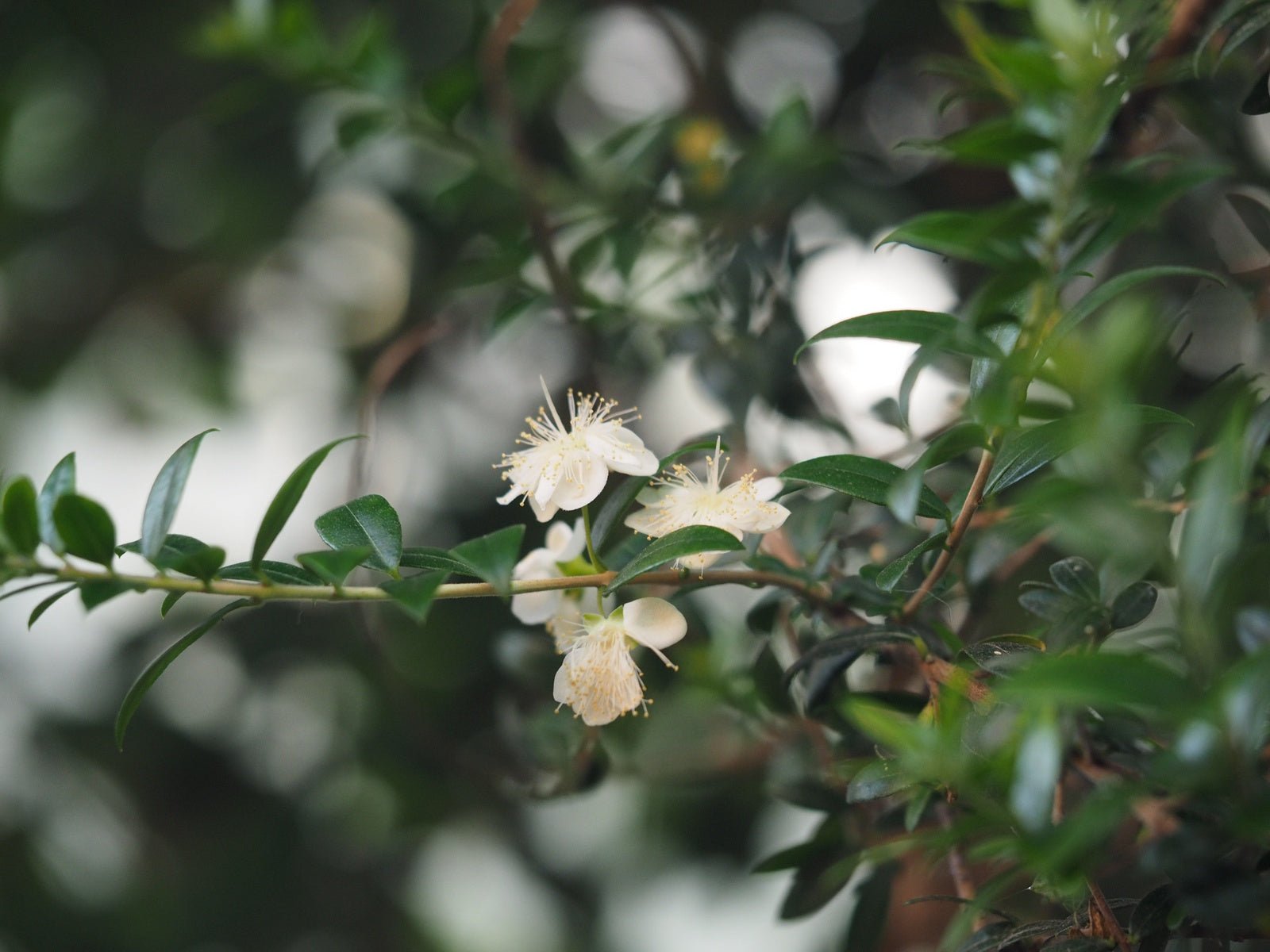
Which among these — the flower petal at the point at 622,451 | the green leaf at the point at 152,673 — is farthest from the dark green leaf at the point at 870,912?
the green leaf at the point at 152,673

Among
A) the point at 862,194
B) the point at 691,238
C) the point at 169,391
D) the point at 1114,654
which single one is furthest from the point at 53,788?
the point at 1114,654

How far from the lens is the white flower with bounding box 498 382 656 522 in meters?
0.49

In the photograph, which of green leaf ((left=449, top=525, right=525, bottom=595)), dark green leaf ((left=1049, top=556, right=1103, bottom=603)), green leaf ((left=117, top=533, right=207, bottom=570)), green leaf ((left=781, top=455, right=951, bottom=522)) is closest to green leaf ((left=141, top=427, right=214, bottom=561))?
green leaf ((left=117, top=533, right=207, bottom=570))

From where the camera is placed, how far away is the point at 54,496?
404 millimetres

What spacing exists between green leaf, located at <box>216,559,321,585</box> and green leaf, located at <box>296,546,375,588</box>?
0.13 feet

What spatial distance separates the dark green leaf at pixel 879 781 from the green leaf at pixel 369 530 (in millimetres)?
219

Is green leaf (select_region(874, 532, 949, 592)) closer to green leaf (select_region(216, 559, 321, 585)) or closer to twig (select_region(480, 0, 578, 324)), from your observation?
green leaf (select_region(216, 559, 321, 585))

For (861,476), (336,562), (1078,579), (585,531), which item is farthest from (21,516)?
(1078,579)

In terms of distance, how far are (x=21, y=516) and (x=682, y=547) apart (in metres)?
0.26

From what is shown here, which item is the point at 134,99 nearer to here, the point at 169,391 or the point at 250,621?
the point at 169,391

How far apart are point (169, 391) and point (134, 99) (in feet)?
1.36

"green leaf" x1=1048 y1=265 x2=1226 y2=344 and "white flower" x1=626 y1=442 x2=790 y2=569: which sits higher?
"green leaf" x1=1048 y1=265 x2=1226 y2=344

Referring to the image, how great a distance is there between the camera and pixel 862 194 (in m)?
0.83

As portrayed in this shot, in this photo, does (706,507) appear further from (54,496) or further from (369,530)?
(54,496)
